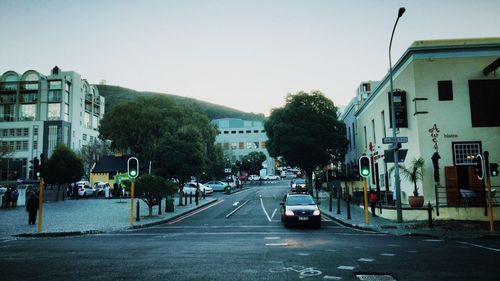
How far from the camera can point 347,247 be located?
11211 mm

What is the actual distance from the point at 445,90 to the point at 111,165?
186 feet

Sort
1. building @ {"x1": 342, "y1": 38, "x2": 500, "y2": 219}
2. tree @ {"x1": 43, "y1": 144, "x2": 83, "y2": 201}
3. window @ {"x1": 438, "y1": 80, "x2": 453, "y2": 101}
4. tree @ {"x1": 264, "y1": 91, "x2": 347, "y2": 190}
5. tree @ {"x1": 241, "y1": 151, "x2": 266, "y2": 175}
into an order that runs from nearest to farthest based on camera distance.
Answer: building @ {"x1": 342, "y1": 38, "x2": 500, "y2": 219} → window @ {"x1": 438, "y1": 80, "x2": 453, "y2": 101} → tree @ {"x1": 264, "y1": 91, "x2": 347, "y2": 190} → tree @ {"x1": 43, "y1": 144, "x2": 83, "y2": 201} → tree @ {"x1": 241, "y1": 151, "x2": 266, "y2": 175}

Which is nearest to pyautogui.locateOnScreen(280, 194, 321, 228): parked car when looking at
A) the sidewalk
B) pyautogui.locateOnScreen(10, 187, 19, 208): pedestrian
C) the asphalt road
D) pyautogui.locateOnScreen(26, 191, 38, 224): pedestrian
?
the sidewalk

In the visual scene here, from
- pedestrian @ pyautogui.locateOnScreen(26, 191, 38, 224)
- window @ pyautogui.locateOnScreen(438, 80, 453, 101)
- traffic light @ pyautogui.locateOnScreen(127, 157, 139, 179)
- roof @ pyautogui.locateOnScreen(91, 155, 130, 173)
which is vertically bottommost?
pedestrian @ pyautogui.locateOnScreen(26, 191, 38, 224)

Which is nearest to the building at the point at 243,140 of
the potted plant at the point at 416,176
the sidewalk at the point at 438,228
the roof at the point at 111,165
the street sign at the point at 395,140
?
the roof at the point at 111,165

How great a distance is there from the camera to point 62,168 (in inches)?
1713

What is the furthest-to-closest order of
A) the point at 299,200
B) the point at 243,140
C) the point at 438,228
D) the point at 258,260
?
the point at 243,140 → the point at 299,200 → the point at 438,228 → the point at 258,260

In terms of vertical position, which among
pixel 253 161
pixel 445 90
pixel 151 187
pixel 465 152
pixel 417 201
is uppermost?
pixel 253 161

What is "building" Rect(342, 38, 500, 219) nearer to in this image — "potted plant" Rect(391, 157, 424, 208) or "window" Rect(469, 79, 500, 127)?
"window" Rect(469, 79, 500, 127)

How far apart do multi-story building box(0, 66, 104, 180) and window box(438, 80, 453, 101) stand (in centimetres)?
7955

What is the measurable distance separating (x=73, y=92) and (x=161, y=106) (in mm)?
38087

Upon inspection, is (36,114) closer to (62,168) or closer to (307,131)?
(62,168)

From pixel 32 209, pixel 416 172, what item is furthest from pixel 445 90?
pixel 32 209

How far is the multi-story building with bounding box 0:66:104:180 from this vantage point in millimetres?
83188
